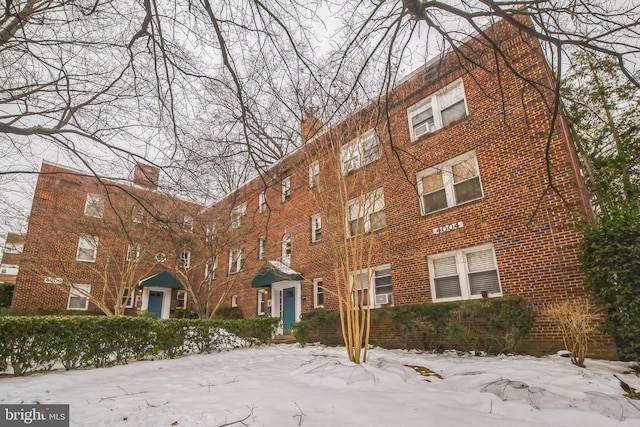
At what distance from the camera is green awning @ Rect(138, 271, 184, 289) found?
17750 mm

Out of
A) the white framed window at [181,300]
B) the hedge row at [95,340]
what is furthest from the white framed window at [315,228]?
the white framed window at [181,300]

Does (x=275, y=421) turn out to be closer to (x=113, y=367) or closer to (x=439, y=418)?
(x=439, y=418)

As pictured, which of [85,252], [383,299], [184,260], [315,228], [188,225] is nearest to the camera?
[188,225]

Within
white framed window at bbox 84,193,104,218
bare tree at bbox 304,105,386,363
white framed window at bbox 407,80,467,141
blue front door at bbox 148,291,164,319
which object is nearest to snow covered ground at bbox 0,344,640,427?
bare tree at bbox 304,105,386,363

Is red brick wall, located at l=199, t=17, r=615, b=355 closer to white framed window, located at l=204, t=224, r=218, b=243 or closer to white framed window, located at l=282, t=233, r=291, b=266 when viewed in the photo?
white framed window, located at l=282, t=233, r=291, b=266

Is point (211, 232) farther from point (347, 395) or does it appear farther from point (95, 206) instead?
point (347, 395)

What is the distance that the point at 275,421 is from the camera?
3025 millimetres

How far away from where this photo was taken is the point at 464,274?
338 inches

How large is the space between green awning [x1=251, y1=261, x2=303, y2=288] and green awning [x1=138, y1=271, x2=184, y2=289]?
23.6 feet

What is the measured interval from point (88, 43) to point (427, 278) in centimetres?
913

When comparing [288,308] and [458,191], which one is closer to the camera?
[458,191]

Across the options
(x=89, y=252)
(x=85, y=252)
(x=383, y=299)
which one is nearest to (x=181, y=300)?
(x=89, y=252)

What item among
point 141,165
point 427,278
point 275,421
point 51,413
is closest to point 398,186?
point 427,278

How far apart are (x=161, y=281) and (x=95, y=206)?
6985 mm
